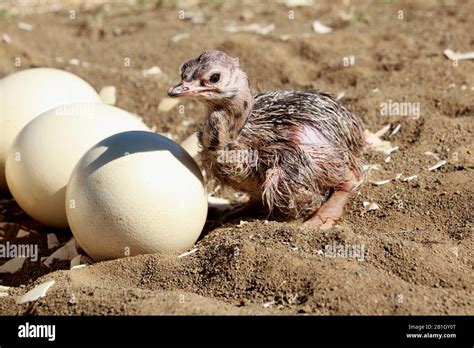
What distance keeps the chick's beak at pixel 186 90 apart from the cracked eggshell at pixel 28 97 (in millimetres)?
1650

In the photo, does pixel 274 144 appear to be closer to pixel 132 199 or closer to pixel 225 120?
pixel 225 120

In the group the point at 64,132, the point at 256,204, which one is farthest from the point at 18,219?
the point at 256,204

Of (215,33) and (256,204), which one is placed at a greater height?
(215,33)

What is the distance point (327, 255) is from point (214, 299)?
2.53ft

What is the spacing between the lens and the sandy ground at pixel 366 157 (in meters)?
4.84

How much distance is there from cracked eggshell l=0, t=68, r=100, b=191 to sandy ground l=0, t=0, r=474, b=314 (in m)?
0.71

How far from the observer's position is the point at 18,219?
689 centimetres

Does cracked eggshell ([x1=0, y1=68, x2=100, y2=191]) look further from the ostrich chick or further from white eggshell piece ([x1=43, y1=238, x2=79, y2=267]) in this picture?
the ostrich chick

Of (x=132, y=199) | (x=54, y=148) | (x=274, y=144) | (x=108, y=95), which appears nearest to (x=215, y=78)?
(x=274, y=144)

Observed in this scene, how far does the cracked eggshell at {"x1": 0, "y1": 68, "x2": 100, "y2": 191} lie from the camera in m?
6.75

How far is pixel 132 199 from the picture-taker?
545cm

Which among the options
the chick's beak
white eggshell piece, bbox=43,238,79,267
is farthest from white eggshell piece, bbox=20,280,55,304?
the chick's beak

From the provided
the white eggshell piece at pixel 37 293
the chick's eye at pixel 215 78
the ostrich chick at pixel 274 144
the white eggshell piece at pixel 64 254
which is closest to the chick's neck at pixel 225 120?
the ostrich chick at pixel 274 144

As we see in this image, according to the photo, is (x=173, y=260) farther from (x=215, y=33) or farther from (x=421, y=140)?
(x=215, y=33)
